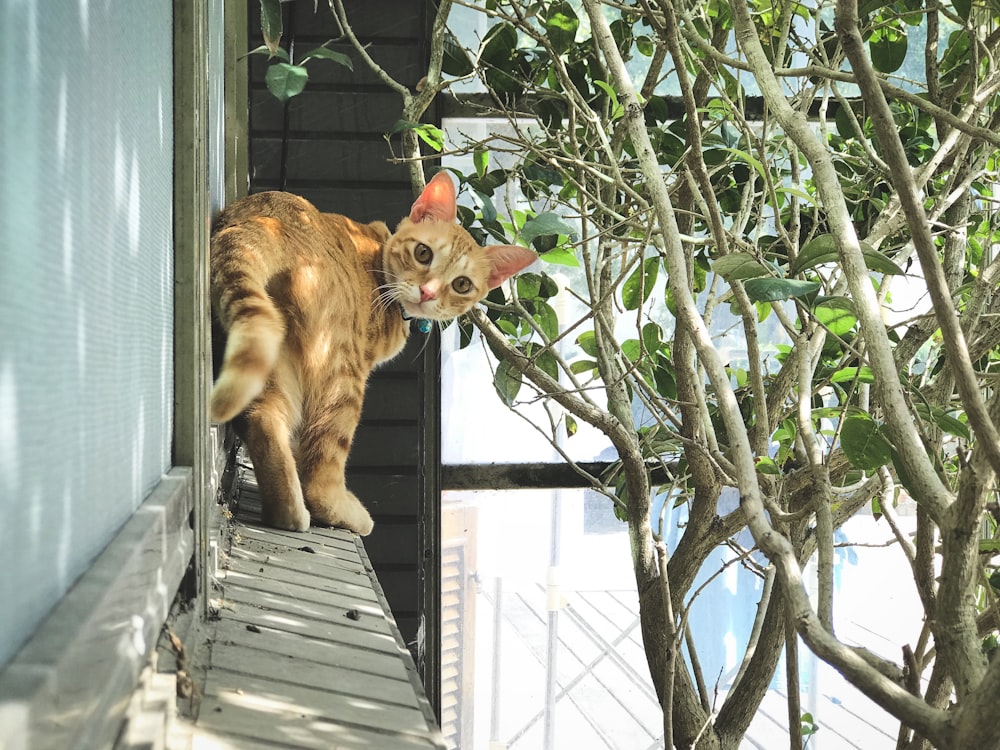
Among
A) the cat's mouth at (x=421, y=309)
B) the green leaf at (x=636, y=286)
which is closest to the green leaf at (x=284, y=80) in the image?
the cat's mouth at (x=421, y=309)

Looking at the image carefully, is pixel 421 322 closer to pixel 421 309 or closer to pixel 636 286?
pixel 421 309

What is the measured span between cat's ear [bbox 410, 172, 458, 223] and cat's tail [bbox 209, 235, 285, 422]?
81 centimetres

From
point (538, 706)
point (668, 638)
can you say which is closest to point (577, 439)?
point (538, 706)

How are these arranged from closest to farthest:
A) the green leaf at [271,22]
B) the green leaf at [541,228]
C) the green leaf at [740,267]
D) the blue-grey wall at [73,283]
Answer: the blue-grey wall at [73,283] < the green leaf at [740,267] < the green leaf at [271,22] < the green leaf at [541,228]

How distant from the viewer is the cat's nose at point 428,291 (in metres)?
2.11

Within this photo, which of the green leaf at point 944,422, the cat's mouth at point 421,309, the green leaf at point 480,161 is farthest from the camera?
the green leaf at point 480,161

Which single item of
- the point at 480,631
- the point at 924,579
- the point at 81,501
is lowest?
the point at 480,631

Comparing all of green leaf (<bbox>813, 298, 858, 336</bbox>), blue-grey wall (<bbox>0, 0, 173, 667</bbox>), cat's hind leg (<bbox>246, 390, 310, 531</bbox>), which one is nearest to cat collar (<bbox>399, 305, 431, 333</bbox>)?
cat's hind leg (<bbox>246, 390, 310, 531</bbox>)

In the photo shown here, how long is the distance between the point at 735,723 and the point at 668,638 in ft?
1.27

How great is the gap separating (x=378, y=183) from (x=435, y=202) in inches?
43.6

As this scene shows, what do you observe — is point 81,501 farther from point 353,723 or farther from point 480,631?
point 480,631

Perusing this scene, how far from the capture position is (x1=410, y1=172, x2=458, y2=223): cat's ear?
7.22ft

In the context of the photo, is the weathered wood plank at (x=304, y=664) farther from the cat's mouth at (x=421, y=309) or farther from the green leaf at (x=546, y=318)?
the green leaf at (x=546, y=318)

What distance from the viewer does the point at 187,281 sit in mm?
926
